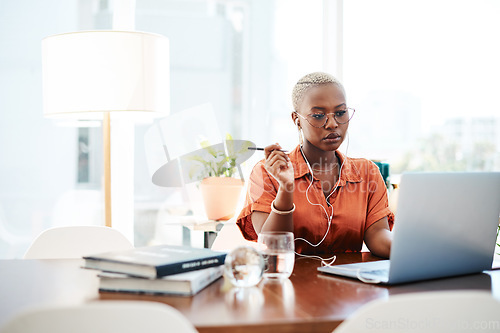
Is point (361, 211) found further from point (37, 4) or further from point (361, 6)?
point (37, 4)

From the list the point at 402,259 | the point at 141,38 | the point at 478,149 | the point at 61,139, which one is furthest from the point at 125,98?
the point at 478,149

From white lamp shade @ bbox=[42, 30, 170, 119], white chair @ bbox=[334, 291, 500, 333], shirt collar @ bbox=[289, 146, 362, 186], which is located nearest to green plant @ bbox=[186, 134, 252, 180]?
white lamp shade @ bbox=[42, 30, 170, 119]

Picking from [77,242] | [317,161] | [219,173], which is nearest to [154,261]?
[77,242]

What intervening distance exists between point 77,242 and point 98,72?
77cm

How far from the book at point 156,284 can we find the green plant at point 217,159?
1.68m

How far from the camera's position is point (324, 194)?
1.87m

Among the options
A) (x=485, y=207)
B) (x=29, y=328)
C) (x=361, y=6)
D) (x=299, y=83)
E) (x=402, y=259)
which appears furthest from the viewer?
(x=361, y=6)

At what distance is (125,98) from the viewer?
226 cm

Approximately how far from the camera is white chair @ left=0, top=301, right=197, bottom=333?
708mm

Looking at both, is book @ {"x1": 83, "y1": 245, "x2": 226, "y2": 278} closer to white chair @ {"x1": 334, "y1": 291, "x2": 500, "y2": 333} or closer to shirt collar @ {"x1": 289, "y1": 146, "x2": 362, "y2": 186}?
white chair @ {"x1": 334, "y1": 291, "x2": 500, "y2": 333}

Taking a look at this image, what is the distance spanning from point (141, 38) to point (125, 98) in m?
0.28

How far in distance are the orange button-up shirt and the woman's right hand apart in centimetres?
20

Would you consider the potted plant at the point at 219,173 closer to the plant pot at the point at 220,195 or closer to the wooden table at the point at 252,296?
the plant pot at the point at 220,195

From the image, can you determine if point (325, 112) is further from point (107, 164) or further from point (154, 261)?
point (107, 164)
